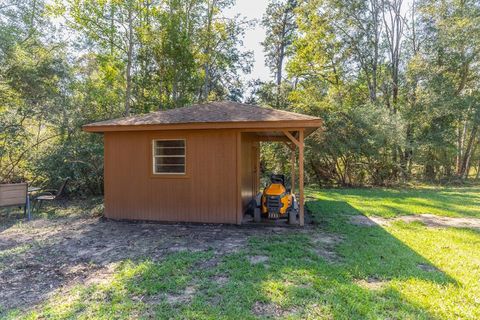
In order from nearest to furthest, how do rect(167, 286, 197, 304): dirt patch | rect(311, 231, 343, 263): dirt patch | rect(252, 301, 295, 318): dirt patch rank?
rect(252, 301, 295, 318): dirt patch < rect(167, 286, 197, 304): dirt patch < rect(311, 231, 343, 263): dirt patch

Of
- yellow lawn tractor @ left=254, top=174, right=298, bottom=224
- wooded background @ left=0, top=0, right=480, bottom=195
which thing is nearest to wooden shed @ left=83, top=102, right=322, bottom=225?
yellow lawn tractor @ left=254, top=174, right=298, bottom=224

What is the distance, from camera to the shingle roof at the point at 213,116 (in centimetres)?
553

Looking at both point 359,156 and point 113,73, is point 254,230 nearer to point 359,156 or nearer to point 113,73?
point 359,156

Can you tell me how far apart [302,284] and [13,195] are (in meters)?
6.56

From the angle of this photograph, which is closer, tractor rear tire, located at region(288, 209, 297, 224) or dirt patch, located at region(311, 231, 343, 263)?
dirt patch, located at region(311, 231, 343, 263)

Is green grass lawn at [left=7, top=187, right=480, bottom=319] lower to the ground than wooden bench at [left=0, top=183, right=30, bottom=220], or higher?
lower

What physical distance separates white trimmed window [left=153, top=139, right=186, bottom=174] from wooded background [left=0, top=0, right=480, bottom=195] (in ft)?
13.1

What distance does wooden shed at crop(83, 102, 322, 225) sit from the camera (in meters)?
5.75

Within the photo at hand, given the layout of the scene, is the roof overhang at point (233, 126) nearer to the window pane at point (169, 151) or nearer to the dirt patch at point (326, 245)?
the window pane at point (169, 151)

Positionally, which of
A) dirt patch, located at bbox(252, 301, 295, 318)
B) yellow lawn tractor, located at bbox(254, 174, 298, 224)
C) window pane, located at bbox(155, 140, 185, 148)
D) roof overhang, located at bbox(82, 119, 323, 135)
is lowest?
dirt patch, located at bbox(252, 301, 295, 318)

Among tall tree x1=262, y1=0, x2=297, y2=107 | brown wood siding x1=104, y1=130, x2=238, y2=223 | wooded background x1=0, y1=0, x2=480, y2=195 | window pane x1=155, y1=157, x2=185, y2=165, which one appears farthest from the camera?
tall tree x1=262, y1=0, x2=297, y2=107

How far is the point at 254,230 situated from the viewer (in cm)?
542

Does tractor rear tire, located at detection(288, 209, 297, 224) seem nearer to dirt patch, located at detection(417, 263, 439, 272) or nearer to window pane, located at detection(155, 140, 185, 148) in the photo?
dirt patch, located at detection(417, 263, 439, 272)

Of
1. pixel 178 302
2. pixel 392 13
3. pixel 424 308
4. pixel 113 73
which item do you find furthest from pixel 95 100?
pixel 392 13
